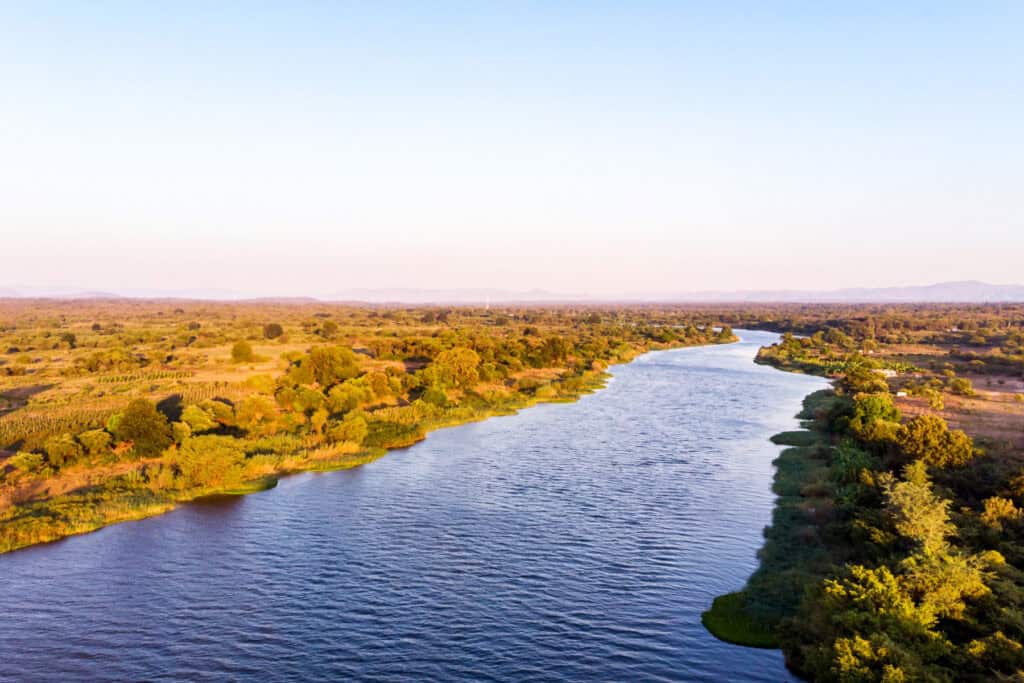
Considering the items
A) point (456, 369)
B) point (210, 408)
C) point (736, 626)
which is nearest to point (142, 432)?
point (210, 408)

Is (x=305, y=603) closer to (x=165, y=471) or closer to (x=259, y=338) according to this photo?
(x=165, y=471)

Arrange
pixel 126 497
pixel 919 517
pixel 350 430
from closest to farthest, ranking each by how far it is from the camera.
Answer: pixel 919 517 < pixel 126 497 < pixel 350 430

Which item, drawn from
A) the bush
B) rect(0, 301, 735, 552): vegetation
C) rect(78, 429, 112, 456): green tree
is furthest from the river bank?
the bush

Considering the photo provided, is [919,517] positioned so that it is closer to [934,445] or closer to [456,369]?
[934,445]

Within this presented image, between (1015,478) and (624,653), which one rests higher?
(1015,478)

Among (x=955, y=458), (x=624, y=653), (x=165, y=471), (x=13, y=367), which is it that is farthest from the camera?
(x=13, y=367)

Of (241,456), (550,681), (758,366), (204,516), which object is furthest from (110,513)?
(758,366)
